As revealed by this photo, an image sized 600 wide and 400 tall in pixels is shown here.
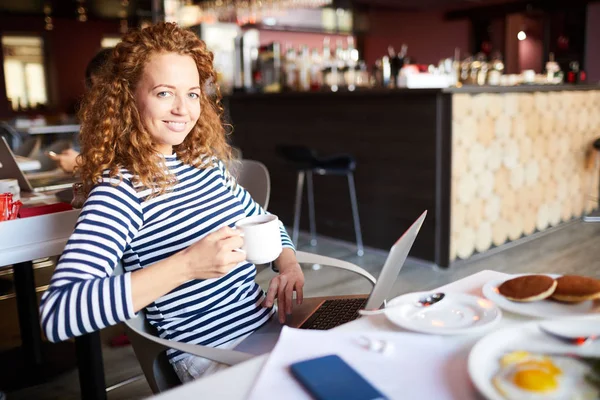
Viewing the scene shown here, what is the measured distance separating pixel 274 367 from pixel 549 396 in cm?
33

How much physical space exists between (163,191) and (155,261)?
0.15m

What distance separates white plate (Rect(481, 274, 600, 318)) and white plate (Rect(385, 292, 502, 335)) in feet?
0.08

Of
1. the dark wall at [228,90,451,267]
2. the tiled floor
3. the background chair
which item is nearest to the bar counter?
the dark wall at [228,90,451,267]

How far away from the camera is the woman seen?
1095 mm

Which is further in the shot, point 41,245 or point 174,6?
point 174,6

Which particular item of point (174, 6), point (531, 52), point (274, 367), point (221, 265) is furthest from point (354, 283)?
point (531, 52)

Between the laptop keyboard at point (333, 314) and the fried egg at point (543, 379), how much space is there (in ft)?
2.17

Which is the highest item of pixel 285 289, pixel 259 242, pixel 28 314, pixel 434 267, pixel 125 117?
pixel 125 117

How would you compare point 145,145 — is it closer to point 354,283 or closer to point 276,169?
point 354,283

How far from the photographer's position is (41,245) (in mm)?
1396

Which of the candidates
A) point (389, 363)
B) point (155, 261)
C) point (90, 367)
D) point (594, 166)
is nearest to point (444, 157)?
point (594, 166)

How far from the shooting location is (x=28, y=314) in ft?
7.64

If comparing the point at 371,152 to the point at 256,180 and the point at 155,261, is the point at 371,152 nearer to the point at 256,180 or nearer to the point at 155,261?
the point at 256,180

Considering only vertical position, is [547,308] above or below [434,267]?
above
